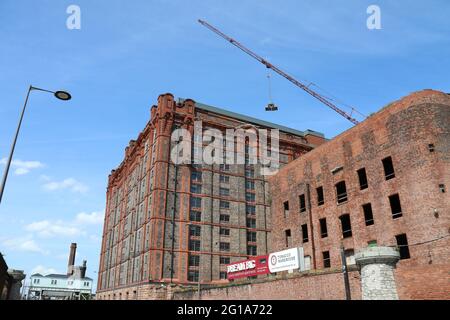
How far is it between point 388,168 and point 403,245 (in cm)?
724

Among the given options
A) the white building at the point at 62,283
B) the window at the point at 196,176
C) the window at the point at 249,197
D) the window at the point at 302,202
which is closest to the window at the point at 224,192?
the window at the point at 249,197

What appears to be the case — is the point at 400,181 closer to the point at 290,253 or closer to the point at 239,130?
the point at 290,253

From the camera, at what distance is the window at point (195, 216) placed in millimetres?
53094

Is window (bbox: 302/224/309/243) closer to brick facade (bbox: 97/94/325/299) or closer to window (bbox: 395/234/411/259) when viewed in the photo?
window (bbox: 395/234/411/259)

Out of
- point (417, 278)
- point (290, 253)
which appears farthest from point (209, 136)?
point (417, 278)

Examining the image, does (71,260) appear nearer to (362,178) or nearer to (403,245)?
(362,178)

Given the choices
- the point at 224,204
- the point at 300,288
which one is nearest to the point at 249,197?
the point at 224,204

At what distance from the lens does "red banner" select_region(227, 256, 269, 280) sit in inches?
1260

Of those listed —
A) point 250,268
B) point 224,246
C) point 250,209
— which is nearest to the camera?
point 250,268

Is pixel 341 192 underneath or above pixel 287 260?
above

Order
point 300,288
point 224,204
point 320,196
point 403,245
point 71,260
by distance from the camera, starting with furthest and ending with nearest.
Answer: point 71,260 < point 224,204 < point 320,196 < point 403,245 < point 300,288

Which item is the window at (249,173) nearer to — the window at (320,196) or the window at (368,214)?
the window at (320,196)

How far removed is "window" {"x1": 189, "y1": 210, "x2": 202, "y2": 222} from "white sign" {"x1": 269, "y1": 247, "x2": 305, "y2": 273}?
23.8 metres

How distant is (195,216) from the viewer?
53438 mm
